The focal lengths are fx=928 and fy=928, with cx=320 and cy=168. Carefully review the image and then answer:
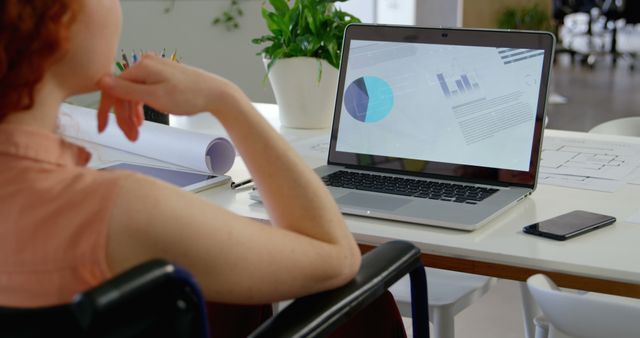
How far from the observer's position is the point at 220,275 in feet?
3.03

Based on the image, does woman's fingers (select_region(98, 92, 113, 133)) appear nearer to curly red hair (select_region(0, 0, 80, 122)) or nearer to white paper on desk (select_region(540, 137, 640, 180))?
curly red hair (select_region(0, 0, 80, 122))

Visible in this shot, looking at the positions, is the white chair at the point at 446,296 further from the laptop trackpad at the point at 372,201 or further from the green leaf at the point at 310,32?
the green leaf at the point at 310,32

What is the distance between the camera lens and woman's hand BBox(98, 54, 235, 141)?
3.38 ft

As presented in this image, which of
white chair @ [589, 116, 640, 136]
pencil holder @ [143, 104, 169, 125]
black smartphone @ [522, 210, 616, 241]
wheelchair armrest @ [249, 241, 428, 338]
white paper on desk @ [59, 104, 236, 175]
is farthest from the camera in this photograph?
white chair @ [589, 116, 640, 136]

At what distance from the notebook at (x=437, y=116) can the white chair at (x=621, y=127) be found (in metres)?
0.76

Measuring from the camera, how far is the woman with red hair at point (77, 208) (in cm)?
84

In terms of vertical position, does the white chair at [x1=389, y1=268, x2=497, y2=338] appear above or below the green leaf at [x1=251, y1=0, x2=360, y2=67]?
below

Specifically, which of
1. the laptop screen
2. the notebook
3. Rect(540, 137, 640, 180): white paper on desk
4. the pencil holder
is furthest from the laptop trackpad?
the pencil holder

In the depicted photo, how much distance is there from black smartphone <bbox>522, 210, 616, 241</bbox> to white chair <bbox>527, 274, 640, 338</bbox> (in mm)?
104

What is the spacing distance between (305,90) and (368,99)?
520 mm

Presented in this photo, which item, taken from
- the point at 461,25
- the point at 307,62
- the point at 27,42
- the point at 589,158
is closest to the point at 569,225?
the point at 589,158

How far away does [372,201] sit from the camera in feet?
5.11

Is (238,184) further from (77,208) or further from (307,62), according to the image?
(77,208)

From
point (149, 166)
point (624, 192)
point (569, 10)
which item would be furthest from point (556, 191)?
point (569, 10)
